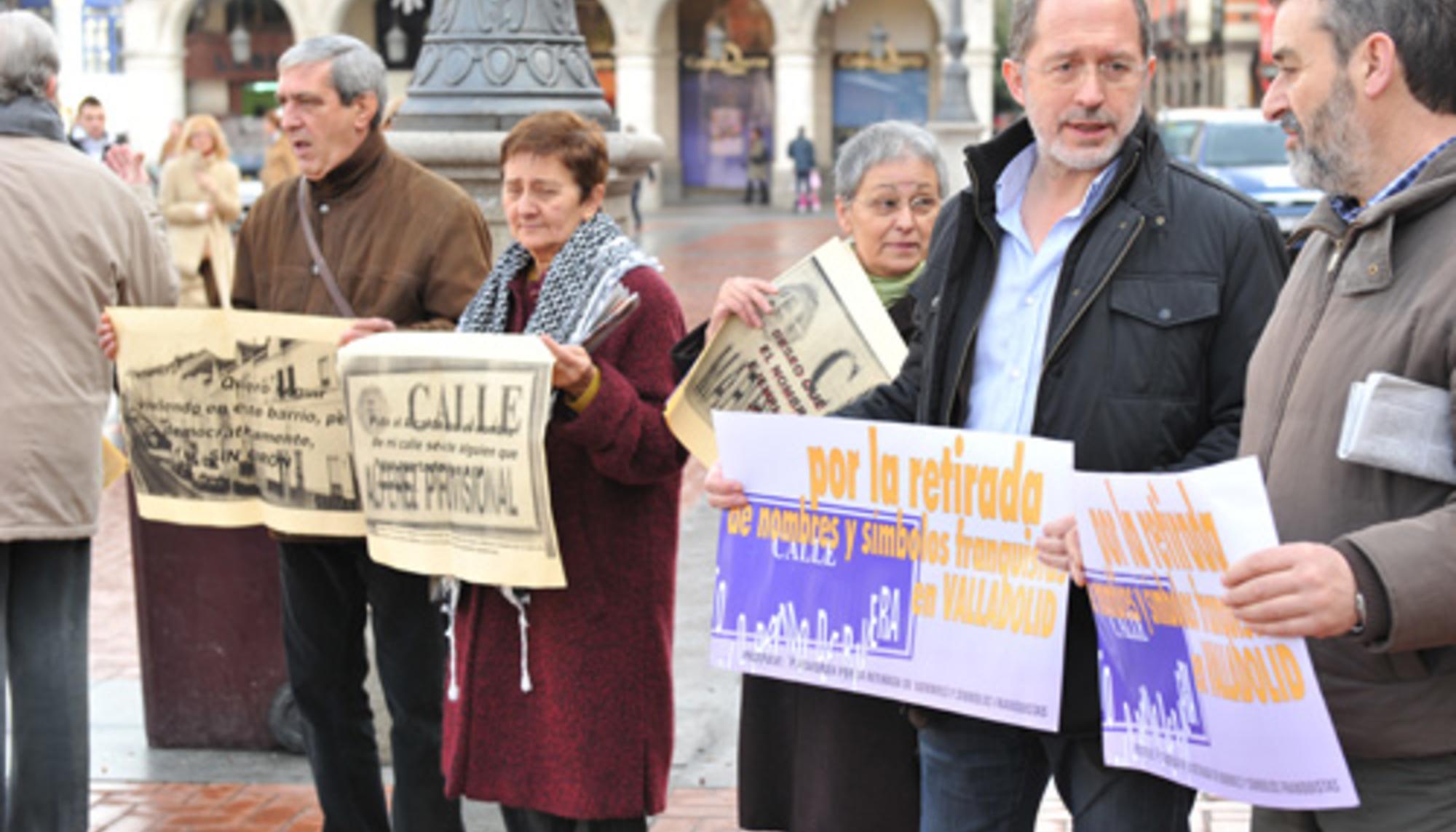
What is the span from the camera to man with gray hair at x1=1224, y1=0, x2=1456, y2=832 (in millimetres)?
2689

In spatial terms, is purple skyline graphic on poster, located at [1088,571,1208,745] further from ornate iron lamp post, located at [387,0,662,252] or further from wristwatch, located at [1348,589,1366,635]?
ornate iron lamp post, located at [387,0,662,252]

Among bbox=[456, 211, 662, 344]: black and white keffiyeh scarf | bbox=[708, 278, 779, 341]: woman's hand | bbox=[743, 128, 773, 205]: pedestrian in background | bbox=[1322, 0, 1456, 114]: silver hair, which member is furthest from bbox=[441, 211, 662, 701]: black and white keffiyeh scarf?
bbox=[743, 128, 773, 205]: pedestrian in background

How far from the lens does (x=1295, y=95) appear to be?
2.93 m

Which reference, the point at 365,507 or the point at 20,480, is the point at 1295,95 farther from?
the point at 20,480

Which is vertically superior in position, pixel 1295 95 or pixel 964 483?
pixel 1295 95

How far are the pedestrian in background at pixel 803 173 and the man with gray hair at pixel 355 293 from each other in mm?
38113

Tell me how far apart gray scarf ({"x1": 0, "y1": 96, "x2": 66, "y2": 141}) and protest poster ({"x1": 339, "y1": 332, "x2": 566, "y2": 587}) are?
109 centimetres

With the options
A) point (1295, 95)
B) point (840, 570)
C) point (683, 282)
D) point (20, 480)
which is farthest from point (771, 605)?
point (683, 282)

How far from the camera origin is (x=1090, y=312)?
3373mm

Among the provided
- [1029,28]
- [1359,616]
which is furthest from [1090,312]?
[1359,616]

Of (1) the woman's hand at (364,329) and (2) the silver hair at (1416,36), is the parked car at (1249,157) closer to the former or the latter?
(1) the woman's hand at (364,329)

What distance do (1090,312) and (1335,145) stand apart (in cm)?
58

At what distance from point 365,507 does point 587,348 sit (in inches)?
24.9

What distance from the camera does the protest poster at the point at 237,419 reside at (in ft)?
16.0
